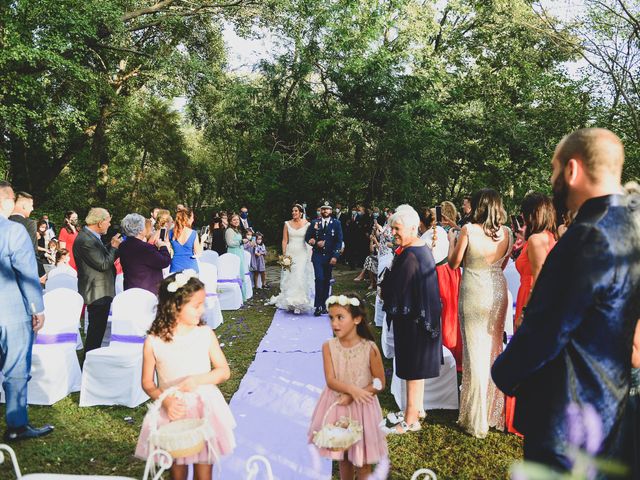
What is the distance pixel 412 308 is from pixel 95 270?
137 inches

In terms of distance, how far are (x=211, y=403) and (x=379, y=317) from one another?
18.8ft

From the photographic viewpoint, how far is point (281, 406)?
16.2ft

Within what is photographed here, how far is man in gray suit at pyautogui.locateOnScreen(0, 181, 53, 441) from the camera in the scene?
12.6 feet

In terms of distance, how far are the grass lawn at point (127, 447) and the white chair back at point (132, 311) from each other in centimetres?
80

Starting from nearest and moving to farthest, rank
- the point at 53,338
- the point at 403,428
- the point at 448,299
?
the point at 403,428 < the point at 53,338 < the point at 448,299

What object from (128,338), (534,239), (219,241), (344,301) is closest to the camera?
(344,301)

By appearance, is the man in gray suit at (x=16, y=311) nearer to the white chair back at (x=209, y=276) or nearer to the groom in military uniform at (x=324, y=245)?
the white chair back at (x=209, y=276)

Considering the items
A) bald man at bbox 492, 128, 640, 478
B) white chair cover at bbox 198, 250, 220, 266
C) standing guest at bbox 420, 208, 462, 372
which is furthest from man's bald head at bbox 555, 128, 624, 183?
white chair cover at bbox 198, 250, 220, 266

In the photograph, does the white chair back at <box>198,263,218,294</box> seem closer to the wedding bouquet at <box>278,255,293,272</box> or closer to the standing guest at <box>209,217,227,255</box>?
the wedding bouquet at <box>278,255,293,272</box>

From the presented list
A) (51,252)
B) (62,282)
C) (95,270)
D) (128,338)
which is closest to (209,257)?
(62,282)

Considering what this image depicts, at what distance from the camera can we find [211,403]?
2.81 meters

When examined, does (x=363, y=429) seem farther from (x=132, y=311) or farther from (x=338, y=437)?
Answer: (x=132, y=311)

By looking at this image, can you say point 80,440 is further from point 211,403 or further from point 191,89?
point 191,89

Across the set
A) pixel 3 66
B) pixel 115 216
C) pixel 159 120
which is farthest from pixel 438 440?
pixel 159 120
